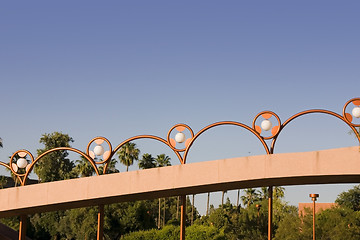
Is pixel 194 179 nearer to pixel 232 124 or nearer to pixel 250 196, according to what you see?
pixel 232 124

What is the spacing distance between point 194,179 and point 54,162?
57.2m

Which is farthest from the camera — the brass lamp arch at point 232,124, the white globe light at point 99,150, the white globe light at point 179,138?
the white globe light at point 99,150

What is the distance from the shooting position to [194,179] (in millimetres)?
15883

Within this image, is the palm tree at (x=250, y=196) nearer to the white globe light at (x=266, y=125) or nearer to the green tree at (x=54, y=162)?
the green tree at (x=54, y=162)

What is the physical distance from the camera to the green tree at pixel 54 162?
6962 centimetres

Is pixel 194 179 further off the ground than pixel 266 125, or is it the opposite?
pixel 266 125

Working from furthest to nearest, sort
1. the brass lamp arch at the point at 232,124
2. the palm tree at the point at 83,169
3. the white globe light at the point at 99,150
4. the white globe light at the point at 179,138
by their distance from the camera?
the palm tree at the point at 83,169, the white globe light at the point at 99,150, the white globe light at the point at 179,138, the brass lamp arch at the point at 232,124

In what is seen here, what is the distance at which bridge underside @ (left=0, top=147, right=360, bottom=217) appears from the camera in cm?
1498

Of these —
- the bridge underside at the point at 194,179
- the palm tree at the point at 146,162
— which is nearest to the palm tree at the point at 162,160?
the palm tree at the point at 146,162

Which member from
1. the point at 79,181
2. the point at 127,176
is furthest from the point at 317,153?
the point at 79,181

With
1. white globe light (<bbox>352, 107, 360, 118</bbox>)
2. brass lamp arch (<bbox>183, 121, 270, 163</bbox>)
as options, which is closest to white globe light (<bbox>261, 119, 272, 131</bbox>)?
brass lamp arch (<bbox>183, 121, 270, 163</bbox>)

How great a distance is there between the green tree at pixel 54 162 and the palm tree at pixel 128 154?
21.7ft

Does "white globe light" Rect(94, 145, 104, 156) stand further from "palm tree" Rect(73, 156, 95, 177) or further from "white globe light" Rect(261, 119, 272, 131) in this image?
"palm tree" Rect(73, 156, 95, 177)

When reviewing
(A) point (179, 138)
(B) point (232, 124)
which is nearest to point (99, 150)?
(A) point (179, 138)
